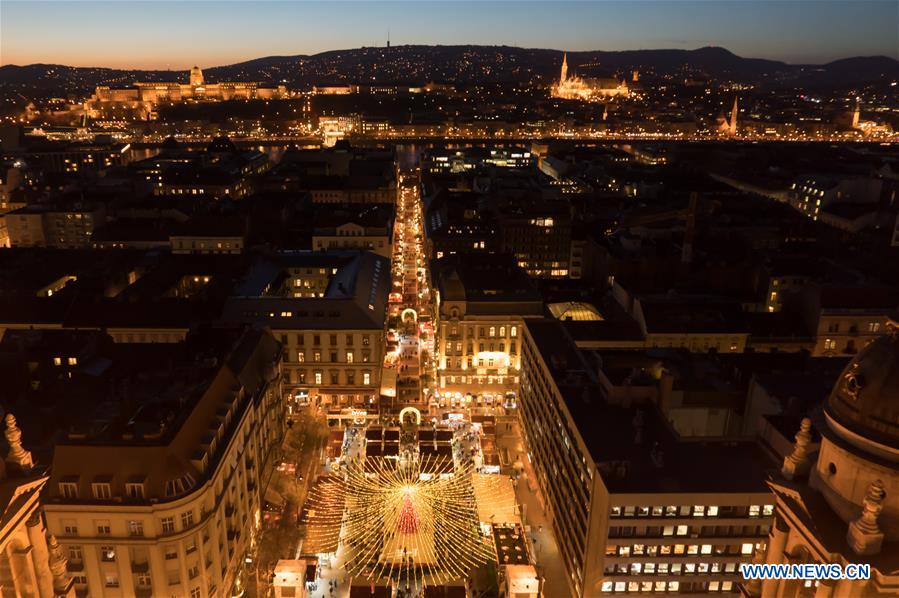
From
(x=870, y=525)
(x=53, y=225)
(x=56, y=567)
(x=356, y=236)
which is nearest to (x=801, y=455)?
A: (x=870, y=525)

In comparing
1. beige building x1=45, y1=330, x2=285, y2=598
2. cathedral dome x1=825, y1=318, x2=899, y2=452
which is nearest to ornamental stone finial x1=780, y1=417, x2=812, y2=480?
cathedral dome x1=825, y1=318, x2=899, y2=452

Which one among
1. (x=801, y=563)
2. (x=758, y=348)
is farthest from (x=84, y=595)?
(x=758, y=348)

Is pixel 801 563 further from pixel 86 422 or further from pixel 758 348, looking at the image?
pixel 758 348

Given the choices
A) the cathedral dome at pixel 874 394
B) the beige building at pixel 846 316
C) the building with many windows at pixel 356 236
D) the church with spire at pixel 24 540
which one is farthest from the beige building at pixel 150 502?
the building with many windows at pixel 356 236

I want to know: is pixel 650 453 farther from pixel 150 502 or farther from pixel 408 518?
pixel 150 502

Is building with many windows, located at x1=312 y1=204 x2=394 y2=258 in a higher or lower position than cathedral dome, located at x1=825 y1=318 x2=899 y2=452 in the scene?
lower

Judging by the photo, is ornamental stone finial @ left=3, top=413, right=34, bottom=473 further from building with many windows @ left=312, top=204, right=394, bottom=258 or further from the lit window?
building with many windows @ left=312, top=204, right=394, bottom=258
